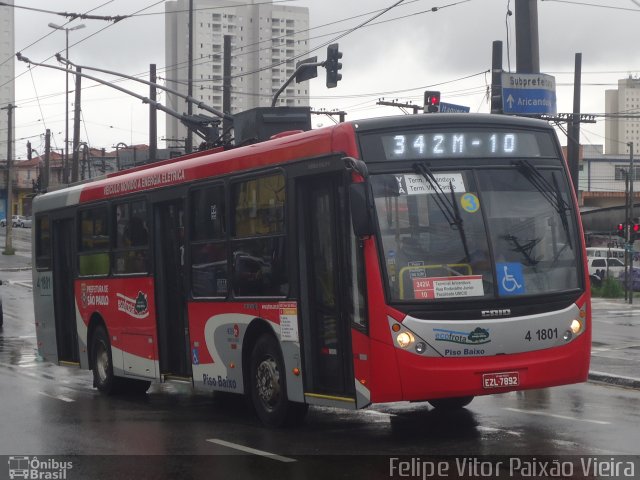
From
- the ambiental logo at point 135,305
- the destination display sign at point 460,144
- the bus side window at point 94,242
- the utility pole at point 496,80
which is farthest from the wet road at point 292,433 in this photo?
the utility pole at point 496,80

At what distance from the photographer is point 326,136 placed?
35.8 ft

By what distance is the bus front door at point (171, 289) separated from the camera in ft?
46.0

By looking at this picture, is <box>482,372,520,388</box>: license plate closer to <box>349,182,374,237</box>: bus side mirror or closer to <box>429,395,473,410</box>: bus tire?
<box>349,182,374,237</box>: bus side mirror

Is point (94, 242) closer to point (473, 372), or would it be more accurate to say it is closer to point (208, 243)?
point (208, 243)

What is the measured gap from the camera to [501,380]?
10.2m

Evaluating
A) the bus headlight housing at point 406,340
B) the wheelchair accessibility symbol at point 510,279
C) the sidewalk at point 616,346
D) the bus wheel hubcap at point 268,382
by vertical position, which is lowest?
the sidewalk at point 616,346

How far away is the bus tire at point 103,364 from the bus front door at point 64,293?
2.94ft

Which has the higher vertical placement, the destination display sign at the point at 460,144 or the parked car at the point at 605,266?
the destination display sign at the point at 460,144

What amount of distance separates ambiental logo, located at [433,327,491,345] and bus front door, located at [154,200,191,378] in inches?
182

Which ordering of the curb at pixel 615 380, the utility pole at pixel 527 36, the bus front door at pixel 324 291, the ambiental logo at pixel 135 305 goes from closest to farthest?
the bus front door at pixel 324 291 → the ambiental logo at pixel 135 305 → the curb at pixel 615 380 → the utility pole at pixel 527 36

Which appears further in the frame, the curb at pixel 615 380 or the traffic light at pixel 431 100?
the traffic light at pixel 431 100

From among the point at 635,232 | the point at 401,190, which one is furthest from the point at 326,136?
the point at 635,232

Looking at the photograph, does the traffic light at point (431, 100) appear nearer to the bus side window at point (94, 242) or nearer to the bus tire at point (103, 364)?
the bus side window at point (94, 242)

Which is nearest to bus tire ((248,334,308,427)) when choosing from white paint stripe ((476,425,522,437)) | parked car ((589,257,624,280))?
white paint stripe ((476,425,522,437))
